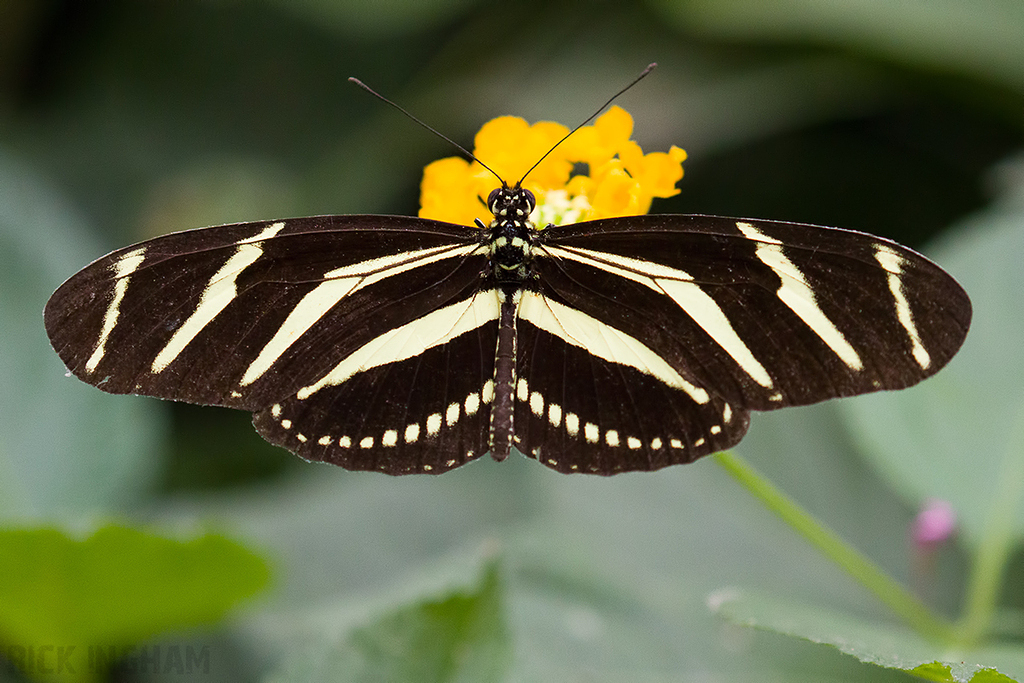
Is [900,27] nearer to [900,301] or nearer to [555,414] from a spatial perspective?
[900,301]

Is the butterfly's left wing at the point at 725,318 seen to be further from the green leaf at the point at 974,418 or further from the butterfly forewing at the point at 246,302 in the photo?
the green leaf at the point at 974,418

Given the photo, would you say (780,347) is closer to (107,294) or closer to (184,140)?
(107,294)

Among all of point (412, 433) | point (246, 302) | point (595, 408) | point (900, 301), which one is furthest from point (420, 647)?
point (900, 301)

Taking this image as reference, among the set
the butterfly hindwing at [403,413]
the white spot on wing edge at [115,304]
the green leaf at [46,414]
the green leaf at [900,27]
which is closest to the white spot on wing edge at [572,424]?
the butterfly hindwing at [403,413]

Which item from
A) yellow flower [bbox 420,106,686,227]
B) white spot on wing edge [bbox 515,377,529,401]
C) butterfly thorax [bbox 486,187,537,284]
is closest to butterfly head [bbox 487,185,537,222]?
butterfly thorax [bbox 486,187,537,284]

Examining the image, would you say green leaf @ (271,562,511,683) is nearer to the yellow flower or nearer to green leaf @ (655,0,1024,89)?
the yellow flower
